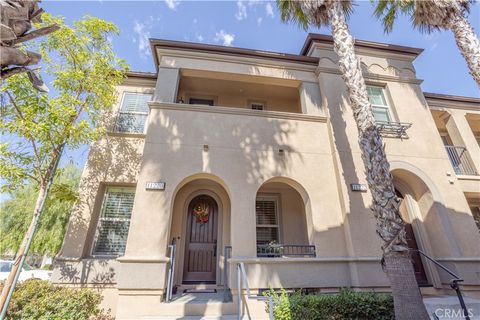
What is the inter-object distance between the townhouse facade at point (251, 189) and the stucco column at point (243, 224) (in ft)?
0.09

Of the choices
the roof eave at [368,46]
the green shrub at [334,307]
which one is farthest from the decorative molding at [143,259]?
the roof eave at [368,46]

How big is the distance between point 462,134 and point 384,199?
902 cm

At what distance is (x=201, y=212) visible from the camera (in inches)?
322

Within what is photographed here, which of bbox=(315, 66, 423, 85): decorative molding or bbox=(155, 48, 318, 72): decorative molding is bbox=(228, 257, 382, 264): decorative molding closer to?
bbox=(315, 66, 423, 85): decorative molding

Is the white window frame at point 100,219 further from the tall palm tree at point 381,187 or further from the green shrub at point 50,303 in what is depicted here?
the tall palm tree at point 381,187

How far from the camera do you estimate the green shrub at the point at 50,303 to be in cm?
474

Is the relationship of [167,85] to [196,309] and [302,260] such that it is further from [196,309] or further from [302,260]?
[302,260]

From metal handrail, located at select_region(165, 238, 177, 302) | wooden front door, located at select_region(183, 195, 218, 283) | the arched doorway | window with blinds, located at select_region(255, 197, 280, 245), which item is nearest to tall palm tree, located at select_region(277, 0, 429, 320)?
the arched doorway

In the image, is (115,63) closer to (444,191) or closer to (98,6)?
(98,6)

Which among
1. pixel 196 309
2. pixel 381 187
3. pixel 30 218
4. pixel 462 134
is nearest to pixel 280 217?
pixel 381 187

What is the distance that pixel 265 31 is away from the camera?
11.0 metres

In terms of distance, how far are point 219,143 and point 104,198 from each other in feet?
14.3

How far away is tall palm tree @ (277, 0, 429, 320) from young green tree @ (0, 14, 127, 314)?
22.2 feet


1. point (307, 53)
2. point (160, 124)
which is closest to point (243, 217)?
point (160, 124)
